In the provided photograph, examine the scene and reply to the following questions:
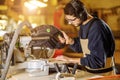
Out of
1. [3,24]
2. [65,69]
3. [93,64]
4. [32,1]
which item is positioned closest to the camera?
[65,69]

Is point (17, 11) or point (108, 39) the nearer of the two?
point (108, 39)

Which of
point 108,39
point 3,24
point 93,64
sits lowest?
point 93,64

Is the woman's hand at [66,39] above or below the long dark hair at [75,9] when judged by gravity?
below

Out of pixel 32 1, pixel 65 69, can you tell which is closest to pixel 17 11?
pixel 32 1

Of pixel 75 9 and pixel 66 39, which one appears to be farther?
pixel 66 39

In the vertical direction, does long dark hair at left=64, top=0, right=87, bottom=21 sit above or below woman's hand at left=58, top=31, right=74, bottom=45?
above

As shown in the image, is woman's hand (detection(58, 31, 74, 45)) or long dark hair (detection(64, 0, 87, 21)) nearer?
long dark hair (detection(64, 0, 87, 21))

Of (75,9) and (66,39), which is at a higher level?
(75,9)

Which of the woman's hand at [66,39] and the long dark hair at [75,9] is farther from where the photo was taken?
the woman's hand at [66,39]

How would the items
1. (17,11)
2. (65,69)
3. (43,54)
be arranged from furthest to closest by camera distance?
1. (17,11)
2. (43,54)
3. (65,69)

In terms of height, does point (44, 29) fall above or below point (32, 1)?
below

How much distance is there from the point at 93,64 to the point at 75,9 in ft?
1.54

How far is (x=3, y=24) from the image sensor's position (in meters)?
2.89

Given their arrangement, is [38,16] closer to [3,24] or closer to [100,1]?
[100,1]
